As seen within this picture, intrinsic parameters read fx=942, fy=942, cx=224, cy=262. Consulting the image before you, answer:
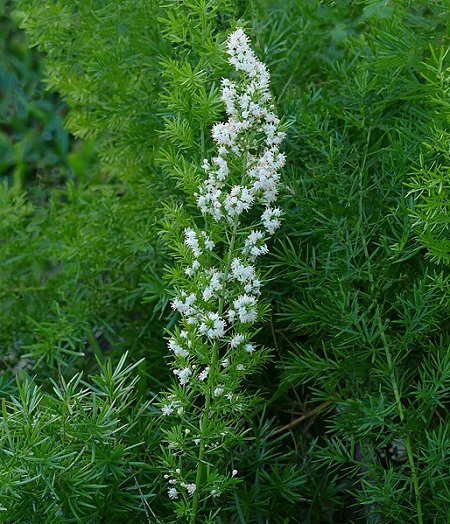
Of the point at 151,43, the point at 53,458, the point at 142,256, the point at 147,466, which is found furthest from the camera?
the point at 142,256

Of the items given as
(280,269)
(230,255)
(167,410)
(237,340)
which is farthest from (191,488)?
(280,269)

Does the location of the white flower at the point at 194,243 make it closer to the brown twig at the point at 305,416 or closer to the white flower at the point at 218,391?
the white flower at the point at 218,391

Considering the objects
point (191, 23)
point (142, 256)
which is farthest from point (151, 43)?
point (142, 256)

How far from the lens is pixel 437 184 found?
1.65 metres

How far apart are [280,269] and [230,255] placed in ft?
1.54

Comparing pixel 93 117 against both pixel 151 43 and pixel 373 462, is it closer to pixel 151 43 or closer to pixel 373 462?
pixel 151 43

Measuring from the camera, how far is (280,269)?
77.4 inches

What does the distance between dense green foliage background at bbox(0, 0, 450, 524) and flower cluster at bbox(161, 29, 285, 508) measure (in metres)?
0.10

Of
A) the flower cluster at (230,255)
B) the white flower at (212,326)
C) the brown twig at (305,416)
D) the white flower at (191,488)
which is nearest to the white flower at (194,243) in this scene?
the flower cluster at (230,255)

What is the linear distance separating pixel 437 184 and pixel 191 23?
0.55 m

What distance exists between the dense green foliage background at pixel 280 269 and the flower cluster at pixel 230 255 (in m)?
0.10

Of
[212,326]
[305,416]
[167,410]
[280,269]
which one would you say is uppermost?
[212,326]

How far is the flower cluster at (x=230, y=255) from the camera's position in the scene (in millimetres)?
1500

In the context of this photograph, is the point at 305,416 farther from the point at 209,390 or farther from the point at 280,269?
the point at 209,390
